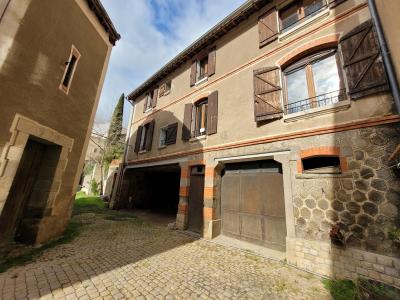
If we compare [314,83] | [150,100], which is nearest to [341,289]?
[314,83]

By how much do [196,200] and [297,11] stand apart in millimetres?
8042

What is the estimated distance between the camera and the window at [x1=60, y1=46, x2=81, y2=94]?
577cm

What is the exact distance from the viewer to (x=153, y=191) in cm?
1445

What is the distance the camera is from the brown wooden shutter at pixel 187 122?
8.91 meters

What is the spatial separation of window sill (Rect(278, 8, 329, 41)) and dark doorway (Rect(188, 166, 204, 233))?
574cm

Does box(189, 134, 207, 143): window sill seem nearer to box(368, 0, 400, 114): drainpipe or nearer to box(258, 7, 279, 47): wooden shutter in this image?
box(258, 7, 279, 47): wooden shutter

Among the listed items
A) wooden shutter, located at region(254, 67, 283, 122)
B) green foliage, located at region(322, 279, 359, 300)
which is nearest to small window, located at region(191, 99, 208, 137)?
wooden shutter, located at region(254, 67, 283, 122)

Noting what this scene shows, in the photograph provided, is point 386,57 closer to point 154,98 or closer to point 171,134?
point 171,134

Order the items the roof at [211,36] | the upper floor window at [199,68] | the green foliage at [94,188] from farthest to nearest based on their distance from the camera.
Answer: the green foliage at [94,188]
the upper floor window at [199,68]
the roof at [211,36]

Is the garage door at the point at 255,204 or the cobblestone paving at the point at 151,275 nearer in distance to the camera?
the cobblestone paving at the point at 151,275

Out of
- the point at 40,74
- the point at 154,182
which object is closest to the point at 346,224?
the point at 40,74

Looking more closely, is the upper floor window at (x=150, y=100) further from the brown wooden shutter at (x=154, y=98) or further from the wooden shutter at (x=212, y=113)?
the wooden shutter at (x=212, y=113)

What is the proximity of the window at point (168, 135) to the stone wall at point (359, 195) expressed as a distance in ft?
21.4

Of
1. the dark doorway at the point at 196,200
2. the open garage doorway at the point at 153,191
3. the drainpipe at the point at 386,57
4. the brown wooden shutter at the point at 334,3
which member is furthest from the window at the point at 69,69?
the drainpipe at the point at 386,57
